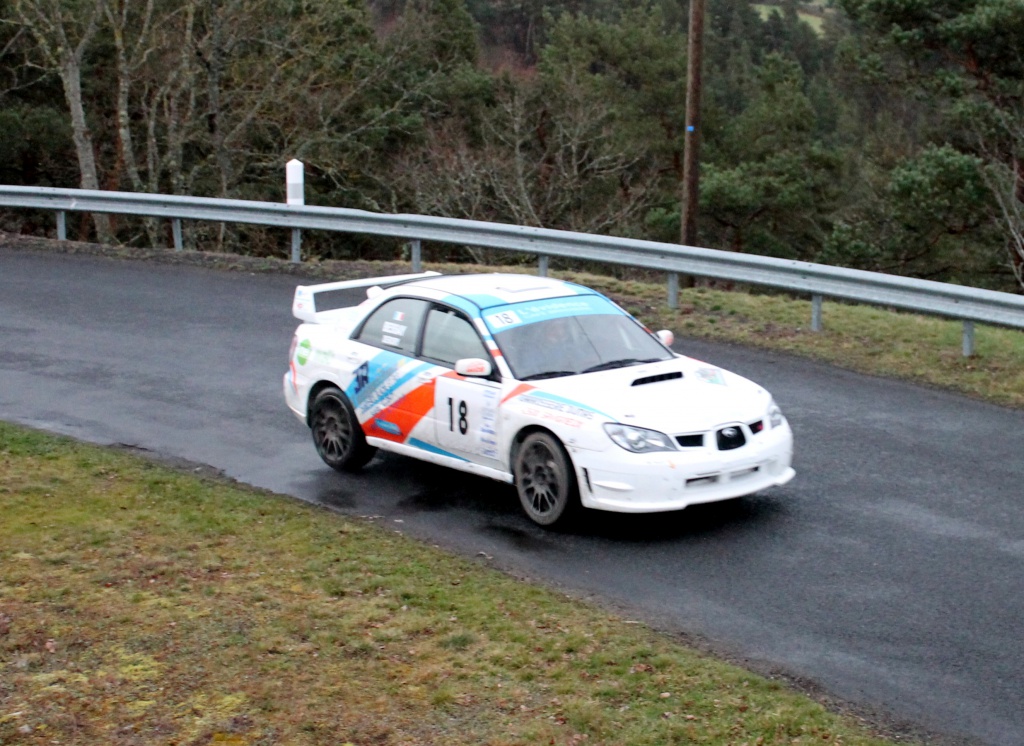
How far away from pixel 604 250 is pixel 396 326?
6.18m

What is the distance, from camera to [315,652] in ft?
22.4

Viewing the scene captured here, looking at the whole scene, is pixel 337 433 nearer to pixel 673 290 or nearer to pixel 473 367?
pixel 473 367

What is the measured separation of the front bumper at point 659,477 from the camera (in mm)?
8516

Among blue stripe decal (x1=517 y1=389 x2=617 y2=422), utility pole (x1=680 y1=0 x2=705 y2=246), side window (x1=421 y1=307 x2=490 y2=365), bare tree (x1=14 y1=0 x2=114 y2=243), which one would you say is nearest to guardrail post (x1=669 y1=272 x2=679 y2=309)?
utility pole (x1=680 y1=0 x2=705 y2=246)

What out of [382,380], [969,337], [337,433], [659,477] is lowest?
[337,433]

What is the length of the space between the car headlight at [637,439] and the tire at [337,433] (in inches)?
95.0

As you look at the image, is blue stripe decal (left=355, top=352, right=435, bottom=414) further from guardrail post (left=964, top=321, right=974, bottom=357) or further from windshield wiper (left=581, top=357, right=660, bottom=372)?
guardrail post (left=964, top=321, right=974, bottom=357)

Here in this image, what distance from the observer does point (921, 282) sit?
537 inches

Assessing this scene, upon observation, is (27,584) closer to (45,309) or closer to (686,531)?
(686,531)

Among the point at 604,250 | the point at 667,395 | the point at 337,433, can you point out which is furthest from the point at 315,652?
the point at 604,250

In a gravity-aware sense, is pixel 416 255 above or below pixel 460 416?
above

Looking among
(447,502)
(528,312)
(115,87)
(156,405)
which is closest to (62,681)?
(447,502)

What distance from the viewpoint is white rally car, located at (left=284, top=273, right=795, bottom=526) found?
8641 mm

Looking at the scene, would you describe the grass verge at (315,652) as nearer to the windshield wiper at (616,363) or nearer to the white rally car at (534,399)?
the white rally car at (534,399)
